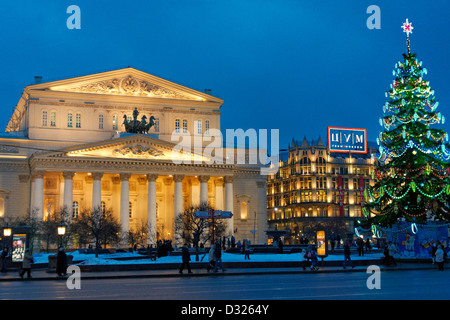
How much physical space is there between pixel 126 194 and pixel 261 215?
20259 mm

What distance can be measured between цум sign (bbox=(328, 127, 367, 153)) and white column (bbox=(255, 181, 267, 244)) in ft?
114

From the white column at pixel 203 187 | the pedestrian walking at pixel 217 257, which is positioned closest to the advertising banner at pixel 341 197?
the white column at pixel 203 187

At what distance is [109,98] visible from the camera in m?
76.8

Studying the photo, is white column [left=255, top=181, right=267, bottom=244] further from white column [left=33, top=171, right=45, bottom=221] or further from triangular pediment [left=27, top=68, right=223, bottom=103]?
white column [left=33, top=171, right=45, bottom=221]

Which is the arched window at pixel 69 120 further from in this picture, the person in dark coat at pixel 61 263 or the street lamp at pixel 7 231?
the person in dark coat at pixel 61 263

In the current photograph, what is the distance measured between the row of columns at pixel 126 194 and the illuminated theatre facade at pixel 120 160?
109 mm

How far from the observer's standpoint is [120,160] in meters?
68.9

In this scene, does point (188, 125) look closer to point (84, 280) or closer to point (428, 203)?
point (428, 203)

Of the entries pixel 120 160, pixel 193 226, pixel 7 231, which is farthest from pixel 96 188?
pixel 7 231

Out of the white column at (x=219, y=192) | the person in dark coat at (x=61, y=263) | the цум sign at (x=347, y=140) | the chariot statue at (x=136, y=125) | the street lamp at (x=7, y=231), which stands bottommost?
the person in dark coat at (x=61, y=263)

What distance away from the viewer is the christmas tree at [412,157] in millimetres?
43031

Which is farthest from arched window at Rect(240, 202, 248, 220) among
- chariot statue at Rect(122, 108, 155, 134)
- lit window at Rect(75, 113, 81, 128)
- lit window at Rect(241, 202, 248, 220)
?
lit window at Rect(75, 113, 81, 128)

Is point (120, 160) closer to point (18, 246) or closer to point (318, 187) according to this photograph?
point (18, 246)

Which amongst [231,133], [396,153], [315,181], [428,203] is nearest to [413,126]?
[396,153]
